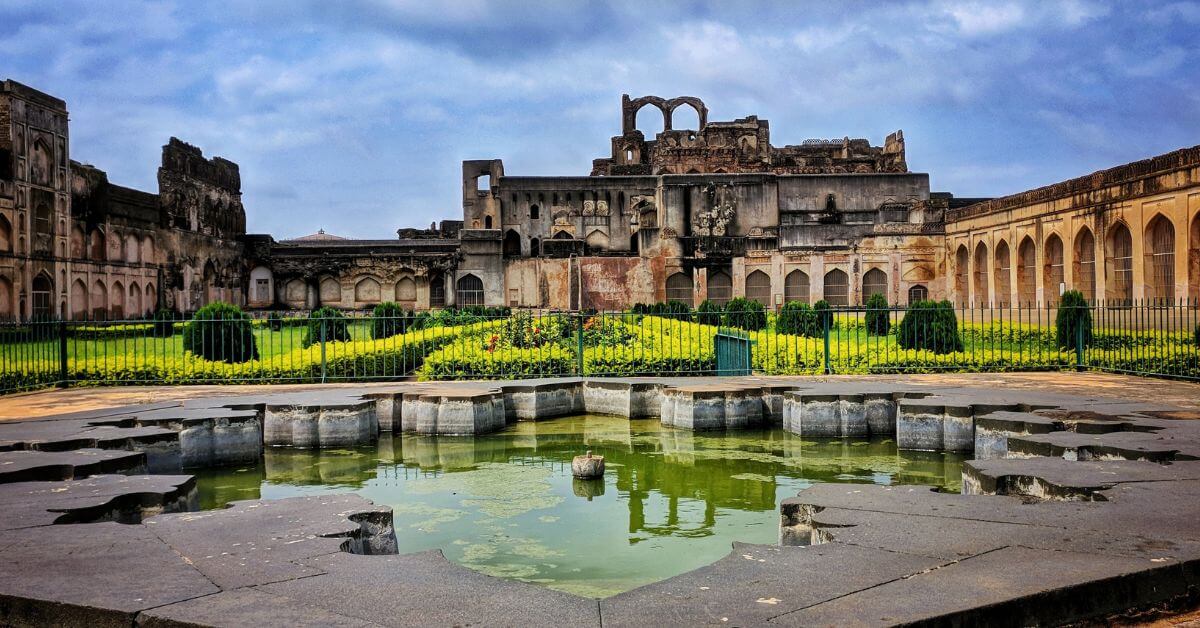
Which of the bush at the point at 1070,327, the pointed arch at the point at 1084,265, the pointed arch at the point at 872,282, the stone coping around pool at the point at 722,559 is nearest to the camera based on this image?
the stone coping around pool at the point at 722,559

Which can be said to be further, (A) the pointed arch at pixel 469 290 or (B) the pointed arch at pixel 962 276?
(A) the pointed arch at pixel 469 290

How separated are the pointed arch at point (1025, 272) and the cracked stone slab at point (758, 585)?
22.9 meters

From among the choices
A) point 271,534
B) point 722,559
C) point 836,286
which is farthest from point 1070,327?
point 271,534

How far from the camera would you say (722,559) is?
155 inches

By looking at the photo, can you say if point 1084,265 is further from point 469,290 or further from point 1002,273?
point 469,290

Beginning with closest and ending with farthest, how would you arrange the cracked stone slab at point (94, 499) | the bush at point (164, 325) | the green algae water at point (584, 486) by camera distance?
the cracked stone slab at point (94, 499)
the green algae water at point (584, 486)
the bush at point (164, 325)

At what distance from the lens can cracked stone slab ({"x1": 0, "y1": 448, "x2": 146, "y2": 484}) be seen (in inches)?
234

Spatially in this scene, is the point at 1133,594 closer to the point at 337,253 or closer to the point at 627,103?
the point at 337,253

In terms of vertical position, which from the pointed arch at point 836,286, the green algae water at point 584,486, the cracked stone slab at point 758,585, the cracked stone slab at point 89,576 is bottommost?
the green algae water at point 584,486

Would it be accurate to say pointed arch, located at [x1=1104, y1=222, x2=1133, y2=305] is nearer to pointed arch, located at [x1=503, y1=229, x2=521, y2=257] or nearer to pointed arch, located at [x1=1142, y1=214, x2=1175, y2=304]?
pointed arch, located at [x1=1142, y1=214, x2=1175, y2=304]

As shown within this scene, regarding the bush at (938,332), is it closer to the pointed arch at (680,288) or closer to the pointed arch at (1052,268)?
the pointed arch at (1052,268)

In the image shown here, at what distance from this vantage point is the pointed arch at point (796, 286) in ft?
95.0

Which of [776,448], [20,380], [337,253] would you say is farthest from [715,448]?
[337,253]

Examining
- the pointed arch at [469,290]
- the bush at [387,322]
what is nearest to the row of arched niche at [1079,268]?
the bush at [387,322]
